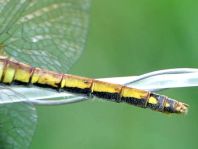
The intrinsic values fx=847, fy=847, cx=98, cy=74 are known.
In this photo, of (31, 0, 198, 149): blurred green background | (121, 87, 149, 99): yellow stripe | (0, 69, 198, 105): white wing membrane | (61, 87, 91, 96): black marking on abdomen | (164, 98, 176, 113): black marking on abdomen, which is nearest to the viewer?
(0, 69, 198, 105): white wing membrane

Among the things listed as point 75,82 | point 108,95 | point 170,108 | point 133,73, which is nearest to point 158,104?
point 170,108

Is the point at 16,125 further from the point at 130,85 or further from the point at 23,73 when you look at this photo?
the point at 130,85

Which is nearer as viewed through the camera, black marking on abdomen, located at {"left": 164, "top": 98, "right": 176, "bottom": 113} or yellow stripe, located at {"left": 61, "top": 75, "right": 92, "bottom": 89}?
black marking on abdomen, located at {"left": 164, "top": 98, "right": 176, "bottom": 113}

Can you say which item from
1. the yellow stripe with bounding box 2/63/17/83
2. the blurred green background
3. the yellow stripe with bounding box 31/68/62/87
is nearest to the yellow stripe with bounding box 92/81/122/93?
the yellow stripe with bounding box 31/68/62/87

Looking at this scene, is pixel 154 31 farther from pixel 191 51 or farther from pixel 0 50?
pixel 0 50

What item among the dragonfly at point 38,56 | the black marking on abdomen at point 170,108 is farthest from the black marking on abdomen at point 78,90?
the black marking on abdomen at point 170,108

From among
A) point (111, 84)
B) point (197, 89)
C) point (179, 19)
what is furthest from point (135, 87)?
point (179, 19)

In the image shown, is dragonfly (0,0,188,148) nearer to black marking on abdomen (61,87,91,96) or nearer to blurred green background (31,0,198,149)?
black marking on abdomen (61,87,91,96)
